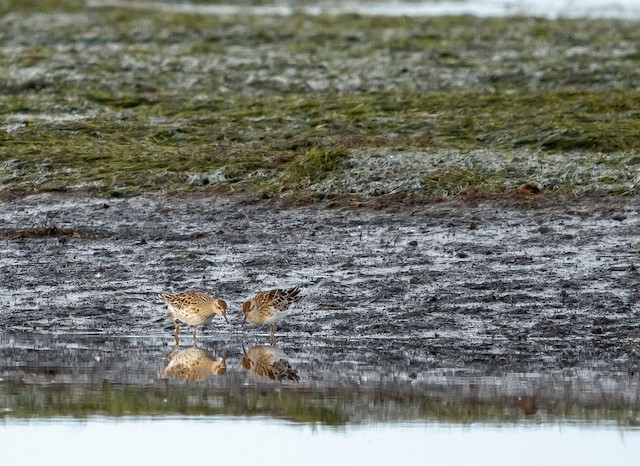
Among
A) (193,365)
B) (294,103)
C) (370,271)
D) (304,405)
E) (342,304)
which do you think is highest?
(294,103)

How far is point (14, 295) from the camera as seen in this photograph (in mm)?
11484

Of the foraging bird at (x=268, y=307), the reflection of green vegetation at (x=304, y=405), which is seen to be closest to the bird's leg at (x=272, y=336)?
the foraging bird at (x=268, y=307)

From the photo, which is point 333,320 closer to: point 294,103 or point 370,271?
point 370,271

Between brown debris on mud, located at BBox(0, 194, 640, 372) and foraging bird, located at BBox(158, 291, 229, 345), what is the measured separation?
43cm

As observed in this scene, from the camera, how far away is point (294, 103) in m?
16.9

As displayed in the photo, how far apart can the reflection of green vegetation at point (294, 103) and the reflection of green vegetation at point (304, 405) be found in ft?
15.8

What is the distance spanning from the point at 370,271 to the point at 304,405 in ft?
10.4

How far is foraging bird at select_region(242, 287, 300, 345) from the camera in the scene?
402 inches

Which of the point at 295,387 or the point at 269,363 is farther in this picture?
the point at 269,363

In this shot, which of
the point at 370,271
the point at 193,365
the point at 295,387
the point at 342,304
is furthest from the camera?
the point at 370,271

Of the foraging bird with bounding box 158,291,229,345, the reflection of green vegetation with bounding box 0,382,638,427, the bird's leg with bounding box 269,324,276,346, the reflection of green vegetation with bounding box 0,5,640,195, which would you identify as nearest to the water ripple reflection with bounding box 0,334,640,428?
the reflection of green vegetation with bounding box 0,382,638,427

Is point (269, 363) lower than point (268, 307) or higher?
lower

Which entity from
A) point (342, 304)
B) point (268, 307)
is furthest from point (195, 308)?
point (342, 304)

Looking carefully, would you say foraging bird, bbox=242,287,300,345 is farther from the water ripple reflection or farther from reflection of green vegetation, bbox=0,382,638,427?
reflection of green vegetation, bbox=0,382,638,427
